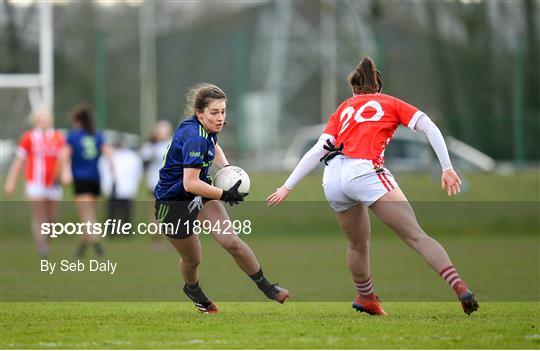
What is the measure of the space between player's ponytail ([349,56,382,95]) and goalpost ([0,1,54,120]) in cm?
1599

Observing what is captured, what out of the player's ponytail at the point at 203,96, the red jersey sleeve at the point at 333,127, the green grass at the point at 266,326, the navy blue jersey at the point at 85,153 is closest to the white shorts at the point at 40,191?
the navy blue jersey at the point at 85,153

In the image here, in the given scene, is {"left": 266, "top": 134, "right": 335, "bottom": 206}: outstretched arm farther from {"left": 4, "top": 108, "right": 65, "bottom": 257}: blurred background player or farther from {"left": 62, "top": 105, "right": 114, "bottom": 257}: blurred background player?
{"left": 4, "top": 108, "right": 65, "bottom": 257}: blurred background player

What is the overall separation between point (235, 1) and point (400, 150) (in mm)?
16608

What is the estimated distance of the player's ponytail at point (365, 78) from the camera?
9.16m

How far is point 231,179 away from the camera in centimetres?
912

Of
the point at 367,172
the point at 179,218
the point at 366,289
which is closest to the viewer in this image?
the point at 367,172

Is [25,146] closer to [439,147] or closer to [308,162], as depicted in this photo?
[308,162]

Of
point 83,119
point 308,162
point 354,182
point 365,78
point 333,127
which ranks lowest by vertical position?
point 83,119

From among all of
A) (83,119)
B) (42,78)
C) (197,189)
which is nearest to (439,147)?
(197,189)

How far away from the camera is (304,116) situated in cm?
2847

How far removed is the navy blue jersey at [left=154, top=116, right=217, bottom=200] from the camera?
8.78 m

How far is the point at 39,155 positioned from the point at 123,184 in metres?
4.89

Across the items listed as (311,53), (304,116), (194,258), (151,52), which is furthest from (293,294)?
(311,53)

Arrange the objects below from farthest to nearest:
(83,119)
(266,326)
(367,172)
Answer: (83,119)
(367,172)
(266,326)
